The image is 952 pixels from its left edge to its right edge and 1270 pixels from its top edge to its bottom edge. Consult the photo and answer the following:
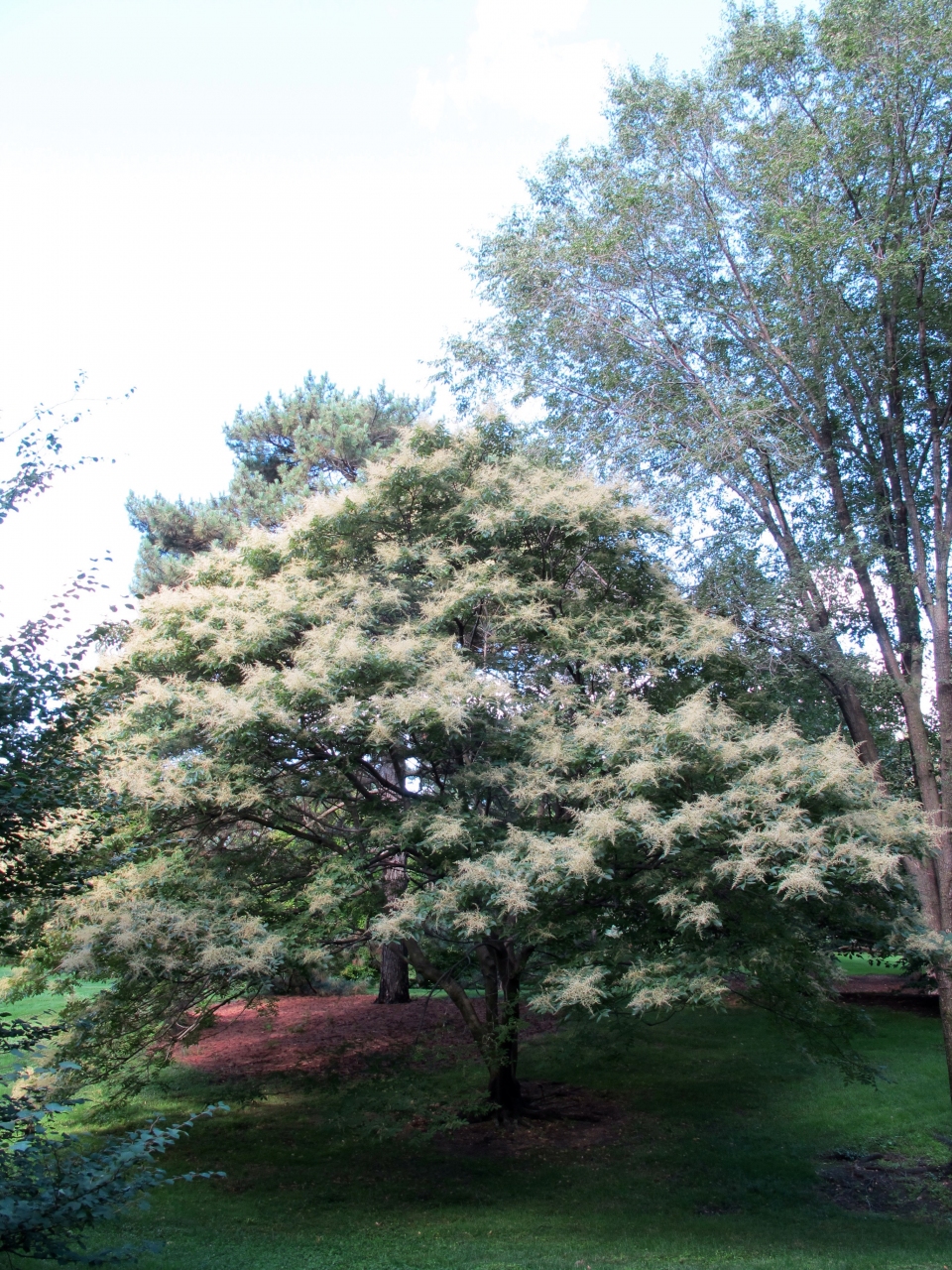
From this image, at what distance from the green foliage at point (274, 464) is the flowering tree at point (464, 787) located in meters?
4.69

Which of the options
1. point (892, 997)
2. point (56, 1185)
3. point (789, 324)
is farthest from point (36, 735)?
point (892, 997)

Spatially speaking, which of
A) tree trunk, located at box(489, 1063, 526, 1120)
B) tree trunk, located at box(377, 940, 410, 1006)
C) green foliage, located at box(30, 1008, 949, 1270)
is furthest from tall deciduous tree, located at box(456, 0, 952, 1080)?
tree trunk, located at box(377, 940, 410, 1006)

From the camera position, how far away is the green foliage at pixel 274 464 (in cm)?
1512

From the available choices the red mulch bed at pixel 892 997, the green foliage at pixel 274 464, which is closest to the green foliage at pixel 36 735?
the green foliage at pixel 274 464

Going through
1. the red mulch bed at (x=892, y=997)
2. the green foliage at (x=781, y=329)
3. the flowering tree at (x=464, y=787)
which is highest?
the green foliage at (x=781, y=329)

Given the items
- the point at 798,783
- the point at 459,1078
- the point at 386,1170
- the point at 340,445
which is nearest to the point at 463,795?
the point at 798,783

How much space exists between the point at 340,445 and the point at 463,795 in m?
9.00

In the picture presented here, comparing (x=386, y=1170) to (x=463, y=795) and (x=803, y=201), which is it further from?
(x=803, y=201)

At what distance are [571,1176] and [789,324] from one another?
32.5ft

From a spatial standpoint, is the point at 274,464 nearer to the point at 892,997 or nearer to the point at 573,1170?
the point at 573,1170

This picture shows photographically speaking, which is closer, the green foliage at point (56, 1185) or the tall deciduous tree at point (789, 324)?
the green foliage at point (56, 1185)

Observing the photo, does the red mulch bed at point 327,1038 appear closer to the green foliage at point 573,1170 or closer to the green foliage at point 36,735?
the green foliage at point 573,1170

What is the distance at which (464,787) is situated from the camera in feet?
27.7

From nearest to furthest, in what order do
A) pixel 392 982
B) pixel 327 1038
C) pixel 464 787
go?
pixel 464 787, pixel 327 1038, pixel 392 982
